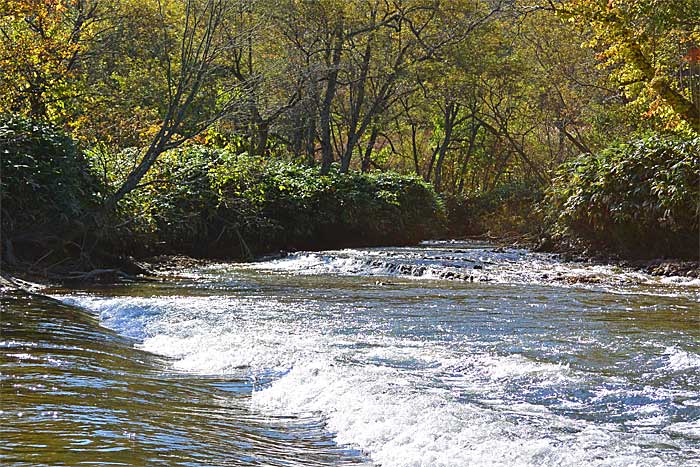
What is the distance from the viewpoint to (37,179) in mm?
13008

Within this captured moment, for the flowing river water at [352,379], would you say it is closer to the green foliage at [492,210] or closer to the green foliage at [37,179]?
the green foliage at [37,179]

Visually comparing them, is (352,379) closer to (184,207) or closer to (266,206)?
(184,207)

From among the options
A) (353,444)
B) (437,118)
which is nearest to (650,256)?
(353,444)

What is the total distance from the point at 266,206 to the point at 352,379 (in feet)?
52.0

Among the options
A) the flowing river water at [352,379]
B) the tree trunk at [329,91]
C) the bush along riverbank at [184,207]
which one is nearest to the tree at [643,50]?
the flowing river water at [352,379]

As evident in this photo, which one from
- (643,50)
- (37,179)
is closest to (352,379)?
(37,179)

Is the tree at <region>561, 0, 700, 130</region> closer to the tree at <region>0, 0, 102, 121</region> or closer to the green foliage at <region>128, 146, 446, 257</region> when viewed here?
the green foliage at <region>128, 146, 446, 257</region>

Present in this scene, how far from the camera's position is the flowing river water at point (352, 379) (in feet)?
13.2

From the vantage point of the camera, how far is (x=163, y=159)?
17.8 m

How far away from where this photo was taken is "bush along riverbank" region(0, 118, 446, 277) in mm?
13164

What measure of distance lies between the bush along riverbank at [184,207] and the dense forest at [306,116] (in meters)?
0.05

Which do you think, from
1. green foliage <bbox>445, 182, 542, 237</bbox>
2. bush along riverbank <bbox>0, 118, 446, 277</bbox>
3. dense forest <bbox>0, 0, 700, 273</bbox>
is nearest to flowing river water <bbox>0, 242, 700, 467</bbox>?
bush along riverbank <bbox>0, 118, 446, 277</bbox>

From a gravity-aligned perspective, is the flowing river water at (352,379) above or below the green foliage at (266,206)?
below

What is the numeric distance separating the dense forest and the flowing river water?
3837 mm
